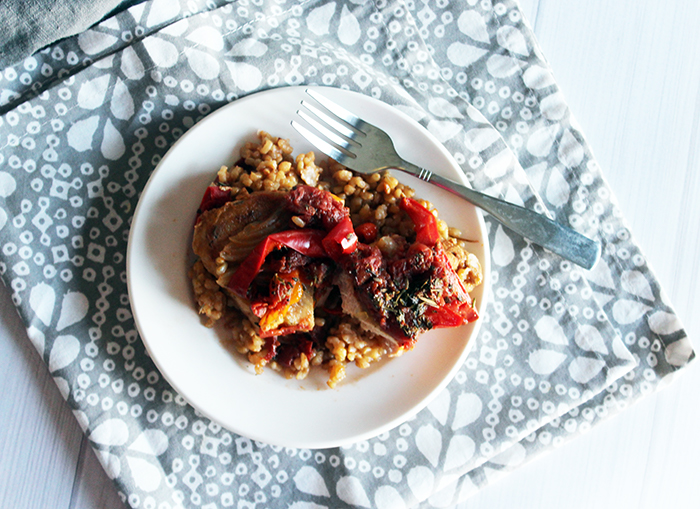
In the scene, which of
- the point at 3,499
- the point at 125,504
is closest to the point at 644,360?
the point at 125,504

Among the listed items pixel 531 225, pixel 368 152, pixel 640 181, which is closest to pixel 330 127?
pixel 368 152

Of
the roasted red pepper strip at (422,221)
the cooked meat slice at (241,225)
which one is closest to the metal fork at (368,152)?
the roasted red pepper strip at (422,221)

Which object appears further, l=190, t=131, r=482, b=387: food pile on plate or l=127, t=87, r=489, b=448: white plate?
l=127, t=87, r=489, b=448: white plate

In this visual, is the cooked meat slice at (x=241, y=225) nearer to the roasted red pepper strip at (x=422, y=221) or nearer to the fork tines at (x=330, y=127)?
the fork tines at (x=330, y=127)

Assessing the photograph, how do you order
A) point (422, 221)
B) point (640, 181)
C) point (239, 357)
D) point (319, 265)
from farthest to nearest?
1. point (640, 181)
2. point (239, 357)
3. point (422, 221)
4. point (319, 265)

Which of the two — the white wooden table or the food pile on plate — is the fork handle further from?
the white wooden table

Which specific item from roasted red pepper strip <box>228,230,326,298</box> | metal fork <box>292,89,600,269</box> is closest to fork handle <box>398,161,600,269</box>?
metal fork <box>292,89,600,269</box>

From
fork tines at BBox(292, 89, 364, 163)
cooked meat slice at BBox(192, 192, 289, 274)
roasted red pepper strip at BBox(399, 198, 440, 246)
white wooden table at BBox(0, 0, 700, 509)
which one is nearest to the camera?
cooked meat slice at BBox(192, 192, 289, 274)

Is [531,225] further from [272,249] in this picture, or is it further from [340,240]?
[272,249]
